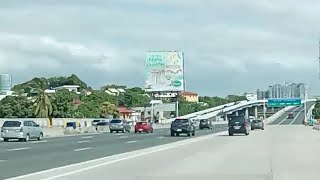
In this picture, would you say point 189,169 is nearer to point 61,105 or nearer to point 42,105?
point 42,105

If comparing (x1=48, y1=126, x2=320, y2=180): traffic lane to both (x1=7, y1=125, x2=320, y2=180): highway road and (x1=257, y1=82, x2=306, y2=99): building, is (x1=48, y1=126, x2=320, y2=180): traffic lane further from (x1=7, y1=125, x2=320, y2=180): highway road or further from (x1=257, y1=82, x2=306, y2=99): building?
(x1=257, y1=82, x2=306, y2=99): building

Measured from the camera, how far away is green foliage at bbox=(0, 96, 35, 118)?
360 ft

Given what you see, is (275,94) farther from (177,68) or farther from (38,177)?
(38,177)

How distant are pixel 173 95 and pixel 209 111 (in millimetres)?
91218

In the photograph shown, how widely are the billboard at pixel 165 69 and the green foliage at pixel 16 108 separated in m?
24.3

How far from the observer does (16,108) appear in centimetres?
11069

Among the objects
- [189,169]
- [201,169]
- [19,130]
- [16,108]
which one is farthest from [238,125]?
[16,108]

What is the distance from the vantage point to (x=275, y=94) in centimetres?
17575

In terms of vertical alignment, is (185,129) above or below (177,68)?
below

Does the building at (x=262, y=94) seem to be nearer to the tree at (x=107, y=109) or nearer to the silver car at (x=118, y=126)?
the tree at (x=107, y=109)

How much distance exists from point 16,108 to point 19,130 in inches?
2621

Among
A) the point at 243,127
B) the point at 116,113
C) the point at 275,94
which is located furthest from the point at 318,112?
the point at 243,127

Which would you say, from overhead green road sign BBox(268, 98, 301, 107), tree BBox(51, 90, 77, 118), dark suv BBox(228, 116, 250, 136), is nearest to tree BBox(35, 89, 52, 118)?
tree BBox(51, 90, 77, 118)

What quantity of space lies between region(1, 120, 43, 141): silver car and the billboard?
51071mm
